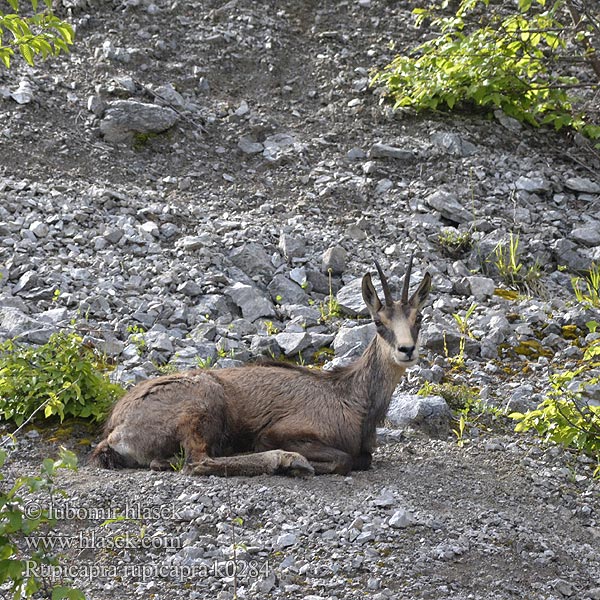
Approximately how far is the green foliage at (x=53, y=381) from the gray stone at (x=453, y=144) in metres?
6.40

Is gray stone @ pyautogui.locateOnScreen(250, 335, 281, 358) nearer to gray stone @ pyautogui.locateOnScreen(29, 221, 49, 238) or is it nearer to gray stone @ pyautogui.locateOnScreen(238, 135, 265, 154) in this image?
gray stone @ pyautogui.locateOnScreen(29, 221, 49, 238)

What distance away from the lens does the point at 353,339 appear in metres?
9.71

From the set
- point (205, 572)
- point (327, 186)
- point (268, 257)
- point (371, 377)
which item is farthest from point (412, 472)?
point (327, 186)

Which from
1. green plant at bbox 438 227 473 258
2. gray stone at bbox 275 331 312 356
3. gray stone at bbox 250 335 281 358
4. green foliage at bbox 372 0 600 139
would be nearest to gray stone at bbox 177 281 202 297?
gray stone at bbox 250 335 281 358

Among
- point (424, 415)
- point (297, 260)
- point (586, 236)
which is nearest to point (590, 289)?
point (586, 236)

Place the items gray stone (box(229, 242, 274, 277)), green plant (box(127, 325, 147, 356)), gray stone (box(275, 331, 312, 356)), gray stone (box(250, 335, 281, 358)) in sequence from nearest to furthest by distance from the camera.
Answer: green plant (box(127, 325, 147, 356)) → gray stone (box(250, 335, 281, 358)) → gray stone (box(275, 331, 312, 356)) → gray stone (box(229, 242, 274, 277))

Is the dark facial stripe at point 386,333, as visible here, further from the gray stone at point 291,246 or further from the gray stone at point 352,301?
A: the gray stone at point 291,246

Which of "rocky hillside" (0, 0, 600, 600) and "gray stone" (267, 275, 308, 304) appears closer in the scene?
"rocky hillside" (0, 0, 600, 600)

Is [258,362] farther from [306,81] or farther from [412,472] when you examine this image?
[306,81]

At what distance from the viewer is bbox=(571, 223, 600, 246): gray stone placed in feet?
39.5

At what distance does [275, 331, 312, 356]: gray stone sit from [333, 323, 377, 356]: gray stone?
11.3 inches

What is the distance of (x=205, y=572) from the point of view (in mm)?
6016

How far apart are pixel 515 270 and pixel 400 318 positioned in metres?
3.77

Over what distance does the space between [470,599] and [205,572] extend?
5.09 feet
